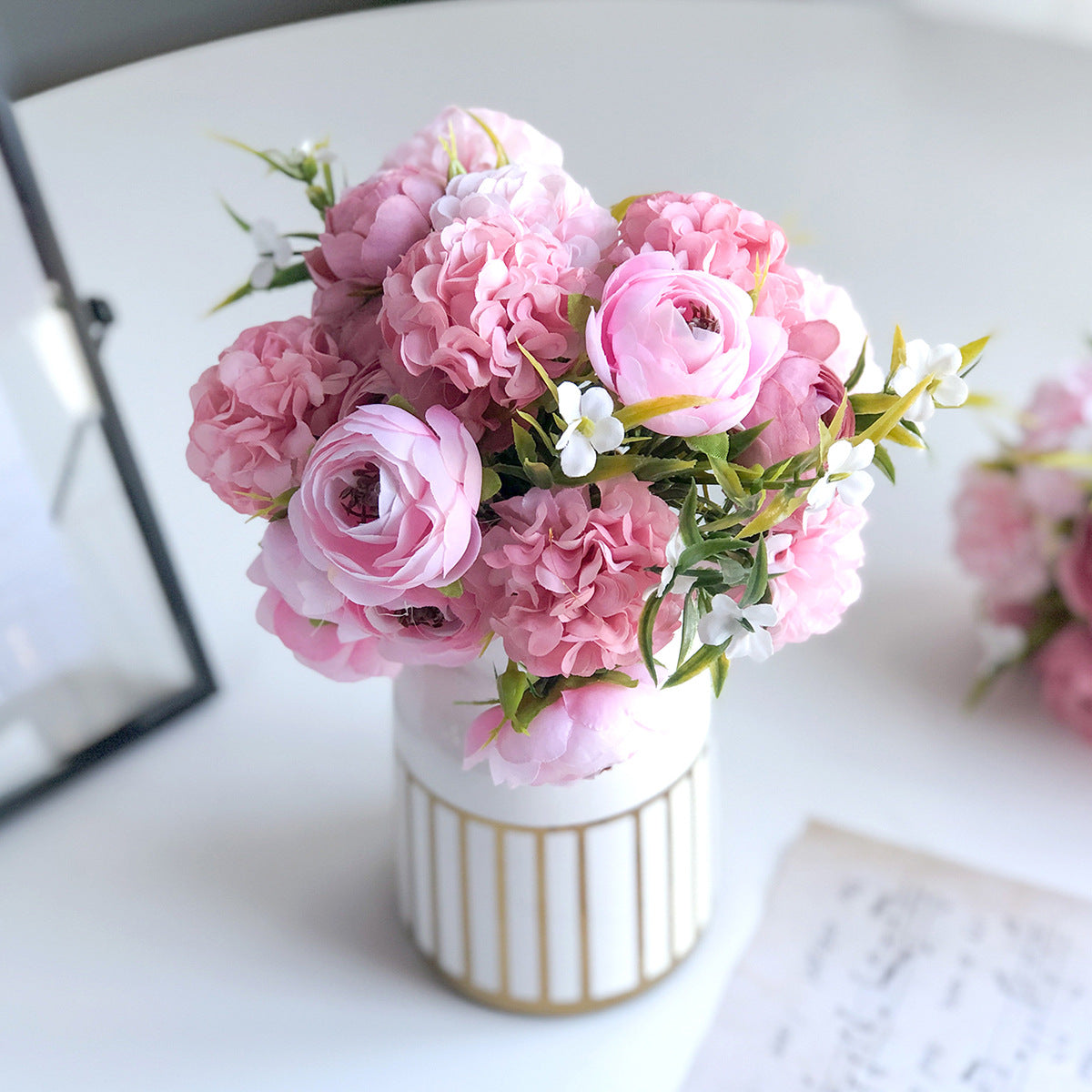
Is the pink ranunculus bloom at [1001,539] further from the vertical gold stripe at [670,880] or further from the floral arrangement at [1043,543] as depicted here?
the vertical gold stripe at [670,880]

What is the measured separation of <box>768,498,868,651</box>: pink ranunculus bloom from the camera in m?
0.54

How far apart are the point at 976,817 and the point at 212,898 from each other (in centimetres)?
54

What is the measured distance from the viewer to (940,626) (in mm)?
1067

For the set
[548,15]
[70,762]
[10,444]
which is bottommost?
[70,762]

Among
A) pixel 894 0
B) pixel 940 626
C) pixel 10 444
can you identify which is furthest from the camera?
pixel 894 0

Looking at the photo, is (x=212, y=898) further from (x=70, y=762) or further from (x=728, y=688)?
(x=728, y=688)

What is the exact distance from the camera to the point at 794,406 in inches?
20.2

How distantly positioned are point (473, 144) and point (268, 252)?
12 centimetres

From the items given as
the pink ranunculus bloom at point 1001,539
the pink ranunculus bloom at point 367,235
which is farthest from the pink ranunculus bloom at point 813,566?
the pink ranunculus bloom at point 1001,539

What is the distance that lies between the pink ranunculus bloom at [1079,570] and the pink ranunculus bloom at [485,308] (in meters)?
0.54

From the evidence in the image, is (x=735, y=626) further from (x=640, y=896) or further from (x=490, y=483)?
(x=640, y=896)

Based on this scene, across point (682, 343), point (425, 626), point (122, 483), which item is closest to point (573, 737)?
point (425, 626)

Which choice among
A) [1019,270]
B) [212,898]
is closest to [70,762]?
[212,898]

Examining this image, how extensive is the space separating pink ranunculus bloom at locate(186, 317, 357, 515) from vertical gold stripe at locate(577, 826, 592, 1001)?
27 centimetres
